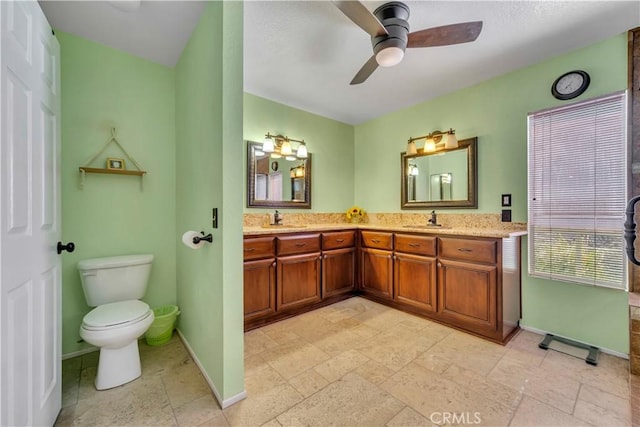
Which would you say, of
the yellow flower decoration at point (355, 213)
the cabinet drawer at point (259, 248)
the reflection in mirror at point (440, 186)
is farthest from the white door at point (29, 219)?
the reflection in mirror at point (440, 186)

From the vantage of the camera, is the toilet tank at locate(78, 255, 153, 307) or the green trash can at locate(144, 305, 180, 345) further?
the green trash can at locate(144, 305, 180, 345)

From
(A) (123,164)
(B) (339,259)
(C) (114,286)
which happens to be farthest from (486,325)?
(A) (123,164)

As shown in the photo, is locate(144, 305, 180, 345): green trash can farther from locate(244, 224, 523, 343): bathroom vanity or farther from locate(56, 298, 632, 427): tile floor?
locate(244, 224, 523, 343): bathroom vanity

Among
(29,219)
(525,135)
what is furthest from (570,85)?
(29,219)

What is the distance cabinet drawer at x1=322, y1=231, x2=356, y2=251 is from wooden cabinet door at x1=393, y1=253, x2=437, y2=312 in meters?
0.58

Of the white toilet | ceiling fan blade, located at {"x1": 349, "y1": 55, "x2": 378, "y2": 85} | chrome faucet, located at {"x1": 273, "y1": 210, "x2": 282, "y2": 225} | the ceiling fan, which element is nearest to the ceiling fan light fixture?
the ceiling fan

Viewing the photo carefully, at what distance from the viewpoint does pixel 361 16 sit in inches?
53.7

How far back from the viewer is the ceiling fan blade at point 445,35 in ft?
5.10

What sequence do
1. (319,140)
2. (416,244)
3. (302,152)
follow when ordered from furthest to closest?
(319,140) → (302,152) → (416,244)

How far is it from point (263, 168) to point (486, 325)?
106 inches

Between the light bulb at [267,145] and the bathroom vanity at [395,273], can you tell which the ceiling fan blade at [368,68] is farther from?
the bathroom vanity at [395,273]

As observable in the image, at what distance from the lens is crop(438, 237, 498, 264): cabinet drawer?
2.12 meters

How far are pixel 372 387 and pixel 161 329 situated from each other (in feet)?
5.50

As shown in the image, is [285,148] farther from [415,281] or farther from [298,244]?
[415,281]
